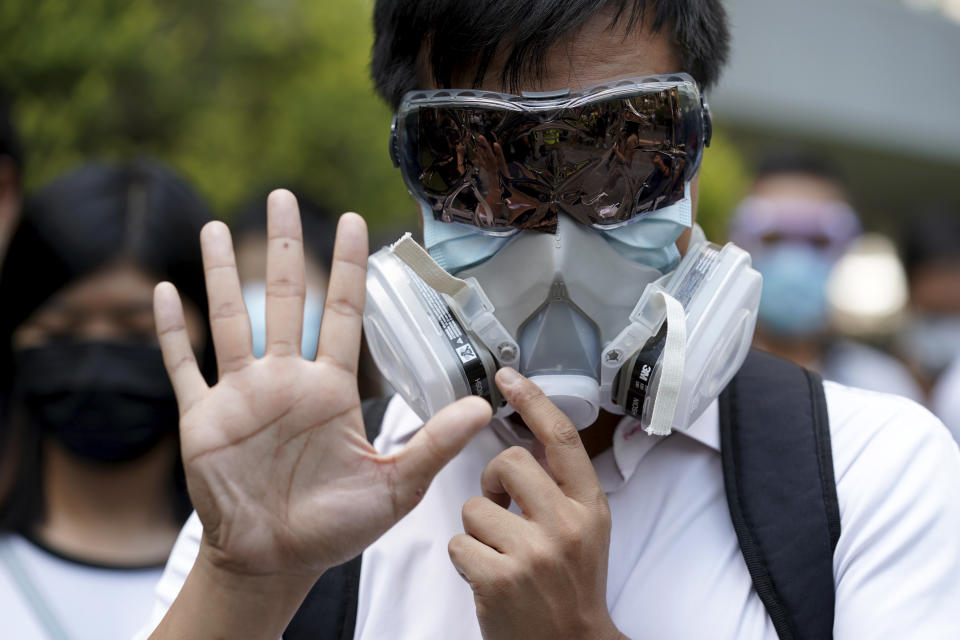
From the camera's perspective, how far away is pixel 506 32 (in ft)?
5.99

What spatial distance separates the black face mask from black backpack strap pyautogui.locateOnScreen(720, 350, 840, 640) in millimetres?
1931

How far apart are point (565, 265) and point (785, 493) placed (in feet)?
1.85

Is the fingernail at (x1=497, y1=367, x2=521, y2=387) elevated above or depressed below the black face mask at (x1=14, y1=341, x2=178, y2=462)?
above

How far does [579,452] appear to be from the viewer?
169cm

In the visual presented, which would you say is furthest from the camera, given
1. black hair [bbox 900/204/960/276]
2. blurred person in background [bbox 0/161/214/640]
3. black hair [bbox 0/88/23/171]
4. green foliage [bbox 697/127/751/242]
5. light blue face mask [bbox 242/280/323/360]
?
green foliage [bbox 697/127/751/242]

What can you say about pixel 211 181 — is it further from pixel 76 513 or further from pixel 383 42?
pixel 383 42

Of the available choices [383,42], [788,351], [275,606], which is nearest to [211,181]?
[788,351]

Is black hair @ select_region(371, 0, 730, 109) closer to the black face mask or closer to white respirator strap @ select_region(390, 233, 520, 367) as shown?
white respirator strap @ select_region(390, 233, 520, 367)

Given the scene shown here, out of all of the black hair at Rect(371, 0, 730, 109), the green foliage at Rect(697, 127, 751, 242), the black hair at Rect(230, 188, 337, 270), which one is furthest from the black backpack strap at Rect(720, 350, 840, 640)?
the green foliage at Rect(697, 127, 751, 242)

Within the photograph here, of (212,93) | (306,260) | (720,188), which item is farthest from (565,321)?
(720,188)

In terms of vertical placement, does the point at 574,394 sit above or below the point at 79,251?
above

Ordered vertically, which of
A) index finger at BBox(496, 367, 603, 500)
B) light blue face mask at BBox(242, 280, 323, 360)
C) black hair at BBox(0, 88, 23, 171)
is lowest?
light blue face mask at BBox(242, 280, 323, 360)

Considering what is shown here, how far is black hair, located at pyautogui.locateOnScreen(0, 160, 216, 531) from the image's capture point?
317 cm

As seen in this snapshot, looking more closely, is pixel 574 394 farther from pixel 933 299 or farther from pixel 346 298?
pixel 933 299
